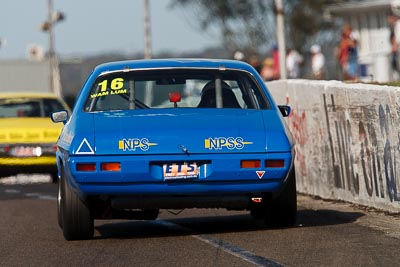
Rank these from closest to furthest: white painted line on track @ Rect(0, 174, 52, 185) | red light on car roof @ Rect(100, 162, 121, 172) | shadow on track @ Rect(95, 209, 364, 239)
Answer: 1. red light on car roof @ Rect(100, 162, 121, 172)
2. shadow on track @ Rect(95, 209, 364, 239)
3. white painted line on track @ Rect(0, 174, 52, 185)

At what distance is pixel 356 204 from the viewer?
13141mm

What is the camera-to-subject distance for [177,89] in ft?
36.4

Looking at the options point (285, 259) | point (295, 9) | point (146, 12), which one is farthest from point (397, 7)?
point (295, 9)

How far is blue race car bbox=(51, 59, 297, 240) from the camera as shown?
9891 millimetres

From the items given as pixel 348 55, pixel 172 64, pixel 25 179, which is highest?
pixel 348 55

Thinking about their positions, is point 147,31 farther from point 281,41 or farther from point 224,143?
point 224,143

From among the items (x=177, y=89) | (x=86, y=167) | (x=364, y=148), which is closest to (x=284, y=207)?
(x=177, y=89)

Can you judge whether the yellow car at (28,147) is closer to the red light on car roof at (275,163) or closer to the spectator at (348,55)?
the red light on car roof at (275,163)

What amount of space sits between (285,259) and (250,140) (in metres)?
1.42

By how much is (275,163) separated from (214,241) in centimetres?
76

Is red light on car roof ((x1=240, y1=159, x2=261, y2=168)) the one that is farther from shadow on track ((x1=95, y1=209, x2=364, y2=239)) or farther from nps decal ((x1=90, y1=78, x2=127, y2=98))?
nps decal ((x1=90, y1=78, x2=127, y2=98))

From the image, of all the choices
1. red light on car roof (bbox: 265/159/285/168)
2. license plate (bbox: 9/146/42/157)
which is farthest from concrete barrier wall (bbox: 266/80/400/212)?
license plate (bbox: 9/146/42/157)

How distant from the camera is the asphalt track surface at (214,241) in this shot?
8.98 meters

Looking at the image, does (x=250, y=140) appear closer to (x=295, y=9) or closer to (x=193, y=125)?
(x=193, y=125)
